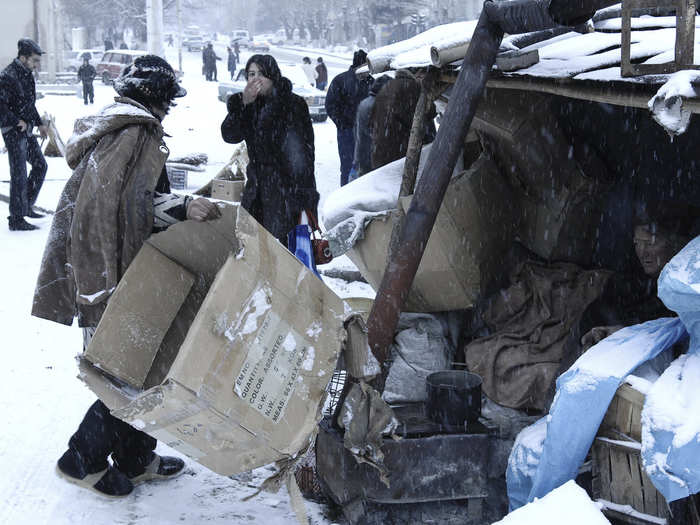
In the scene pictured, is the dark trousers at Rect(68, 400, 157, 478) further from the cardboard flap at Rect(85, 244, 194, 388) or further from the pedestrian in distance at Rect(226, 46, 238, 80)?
the pedestrian in distance at Rect(226, 46, 238, 80)

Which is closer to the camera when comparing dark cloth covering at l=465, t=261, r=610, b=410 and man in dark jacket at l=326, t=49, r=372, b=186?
dark cloth covering at l=465, t=261, r=610, b=410

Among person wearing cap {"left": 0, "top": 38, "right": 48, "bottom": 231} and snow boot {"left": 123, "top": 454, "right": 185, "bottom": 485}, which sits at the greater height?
person wearing cap {"left": 0, "top": 38, "right": 48, "bottom": 231}

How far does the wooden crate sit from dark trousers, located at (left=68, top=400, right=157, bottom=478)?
7.06 ft

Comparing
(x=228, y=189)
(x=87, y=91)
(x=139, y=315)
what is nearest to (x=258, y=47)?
(x=87, y=91)

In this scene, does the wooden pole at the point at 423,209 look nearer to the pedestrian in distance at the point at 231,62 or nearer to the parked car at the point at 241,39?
the pedestrian in distance at the point at 231,62

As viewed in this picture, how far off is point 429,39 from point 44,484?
321 cm

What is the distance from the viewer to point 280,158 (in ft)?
18.5

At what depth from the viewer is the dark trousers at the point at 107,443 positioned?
13.4 feet

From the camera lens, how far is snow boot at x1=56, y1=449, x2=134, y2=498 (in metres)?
4.12

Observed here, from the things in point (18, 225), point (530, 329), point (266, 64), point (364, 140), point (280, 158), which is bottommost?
point (18, 225)

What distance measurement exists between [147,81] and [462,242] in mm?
1804

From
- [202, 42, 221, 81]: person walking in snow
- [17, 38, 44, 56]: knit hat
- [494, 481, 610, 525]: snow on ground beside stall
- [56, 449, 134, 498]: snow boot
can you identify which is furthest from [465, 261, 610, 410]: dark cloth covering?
[202, 42, 221, 81]: person walking in snow

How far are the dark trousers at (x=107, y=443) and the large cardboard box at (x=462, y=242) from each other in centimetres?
160

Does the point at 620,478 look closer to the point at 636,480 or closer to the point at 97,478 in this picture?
the point at 636,480
